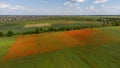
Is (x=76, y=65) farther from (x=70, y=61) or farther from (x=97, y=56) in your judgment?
(x=97, y=56)

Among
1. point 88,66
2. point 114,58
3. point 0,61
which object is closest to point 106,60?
point 114,58

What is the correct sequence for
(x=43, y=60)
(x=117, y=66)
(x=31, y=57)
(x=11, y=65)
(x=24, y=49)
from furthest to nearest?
(x=24, y=49), (x=31, y=57), (x=43, y=60), (x=11, y=65), (x=117, y=66)

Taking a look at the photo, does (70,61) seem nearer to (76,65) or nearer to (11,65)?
(76,65)

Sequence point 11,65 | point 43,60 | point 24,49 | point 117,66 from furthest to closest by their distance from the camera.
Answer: point 24,49 < point 43,60 < point 11,65 < point 117,66

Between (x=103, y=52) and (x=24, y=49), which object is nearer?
(x=103, y=52)

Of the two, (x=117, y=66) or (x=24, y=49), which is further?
(x=24, y=49)

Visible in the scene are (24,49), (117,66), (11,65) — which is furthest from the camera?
(24,49)

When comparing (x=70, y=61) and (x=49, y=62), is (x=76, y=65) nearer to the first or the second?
(x=70, y=61)

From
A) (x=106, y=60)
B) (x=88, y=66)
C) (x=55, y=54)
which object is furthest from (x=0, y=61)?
(x=106, y=60)

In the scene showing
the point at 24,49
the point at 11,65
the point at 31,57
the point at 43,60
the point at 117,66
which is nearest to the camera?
the point at 117,66
